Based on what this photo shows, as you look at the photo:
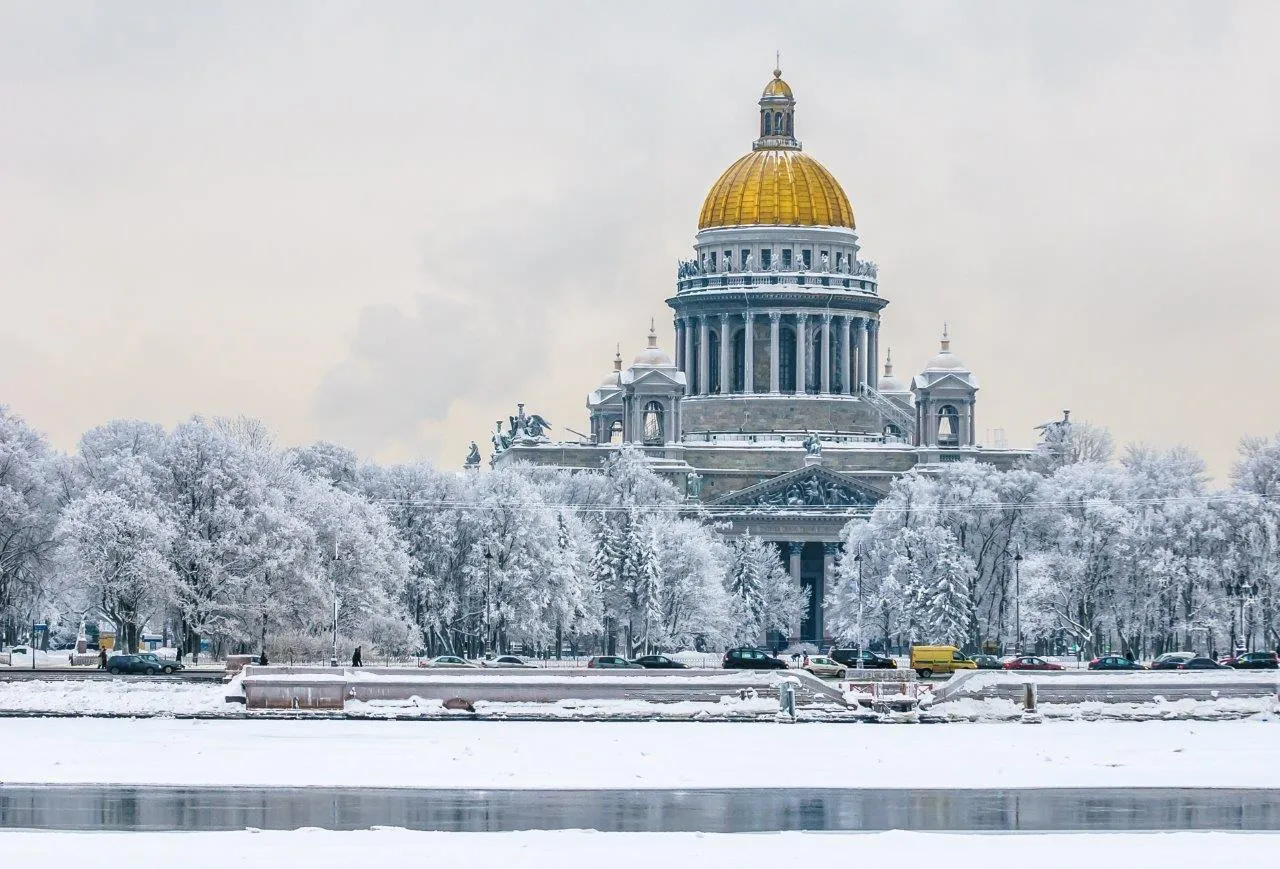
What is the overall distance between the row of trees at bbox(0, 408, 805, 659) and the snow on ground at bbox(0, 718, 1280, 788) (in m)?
32.0

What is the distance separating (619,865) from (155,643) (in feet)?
349

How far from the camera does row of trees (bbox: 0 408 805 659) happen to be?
119 metres

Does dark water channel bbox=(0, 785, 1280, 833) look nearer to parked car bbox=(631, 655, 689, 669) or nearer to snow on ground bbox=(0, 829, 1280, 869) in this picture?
snow on ground bbox=(0, 829, 1280, 869)

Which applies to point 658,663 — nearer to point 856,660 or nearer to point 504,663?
point 504,663

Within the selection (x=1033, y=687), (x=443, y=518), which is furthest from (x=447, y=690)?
(x=443, y=518)

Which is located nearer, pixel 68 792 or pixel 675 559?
pixel 68 792

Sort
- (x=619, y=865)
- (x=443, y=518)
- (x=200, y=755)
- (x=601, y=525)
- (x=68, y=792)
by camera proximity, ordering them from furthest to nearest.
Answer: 1. (x=601, y=525)
2. (x=443, y=518)
3. (x=200, y=755)
4. (x=68, y=792)
5. (x=619, y=865)

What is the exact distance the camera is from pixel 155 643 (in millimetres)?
157250

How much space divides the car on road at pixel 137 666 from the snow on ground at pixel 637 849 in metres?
47.9

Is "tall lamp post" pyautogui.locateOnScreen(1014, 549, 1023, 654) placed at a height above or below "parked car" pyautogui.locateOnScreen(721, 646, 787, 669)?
above

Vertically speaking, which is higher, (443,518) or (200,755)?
(443,518)

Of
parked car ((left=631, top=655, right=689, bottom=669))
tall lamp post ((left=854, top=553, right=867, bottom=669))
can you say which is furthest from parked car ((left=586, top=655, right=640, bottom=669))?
tall lamp post ((left=854, top=553, right=867, bottom=669))

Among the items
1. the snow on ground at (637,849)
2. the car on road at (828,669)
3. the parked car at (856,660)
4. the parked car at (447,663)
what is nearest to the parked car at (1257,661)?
the parked car at (856,660)

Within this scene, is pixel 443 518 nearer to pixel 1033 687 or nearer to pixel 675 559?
pixel 675 559
